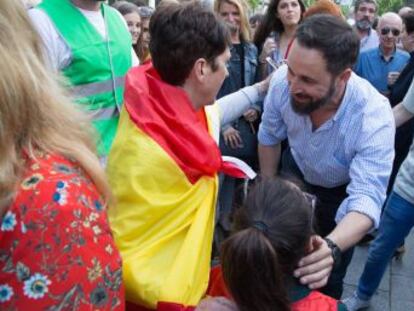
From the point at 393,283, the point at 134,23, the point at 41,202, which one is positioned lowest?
the point at 393,283

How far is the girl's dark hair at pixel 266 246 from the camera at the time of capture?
1227 mm

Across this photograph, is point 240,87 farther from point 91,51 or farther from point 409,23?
point 409,23

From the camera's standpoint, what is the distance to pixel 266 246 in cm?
123

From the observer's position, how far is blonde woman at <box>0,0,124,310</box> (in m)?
0.85

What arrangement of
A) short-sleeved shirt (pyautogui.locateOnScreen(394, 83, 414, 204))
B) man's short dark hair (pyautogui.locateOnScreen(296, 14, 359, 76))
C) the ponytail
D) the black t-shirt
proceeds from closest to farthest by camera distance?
the ponytail
man's short dark hair (pyautogui.locateOnScreen(296, 14, 359, 76))
short-sleeved shirt (pyautogui.locateOnScreen(394, 83, 414, 204))
the black t-shirt

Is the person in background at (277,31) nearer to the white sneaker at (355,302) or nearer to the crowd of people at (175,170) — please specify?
the crowd of people at (175,170)

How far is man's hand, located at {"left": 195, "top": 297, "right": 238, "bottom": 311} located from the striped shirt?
75cm

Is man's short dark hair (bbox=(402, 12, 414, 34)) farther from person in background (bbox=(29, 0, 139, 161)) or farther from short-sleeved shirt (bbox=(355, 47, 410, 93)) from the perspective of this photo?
person in background (bbox=(29, 0, 139, 161))

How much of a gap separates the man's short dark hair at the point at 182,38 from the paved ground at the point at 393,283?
2.41 metres

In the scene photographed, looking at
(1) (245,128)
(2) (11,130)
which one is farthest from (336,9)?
(2) (11,130)

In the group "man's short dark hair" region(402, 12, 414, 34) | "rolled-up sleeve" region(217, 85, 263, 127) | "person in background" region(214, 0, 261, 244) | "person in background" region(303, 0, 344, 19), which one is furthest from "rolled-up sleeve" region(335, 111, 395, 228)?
"man's short dark hair" region(402, 12, 414, 34)

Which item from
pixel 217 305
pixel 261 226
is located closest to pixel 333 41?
pixel 261 226

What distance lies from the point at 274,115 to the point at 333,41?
0.48 m

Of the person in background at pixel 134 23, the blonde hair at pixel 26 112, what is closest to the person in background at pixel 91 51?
the blonde hair at pixel 26 112
